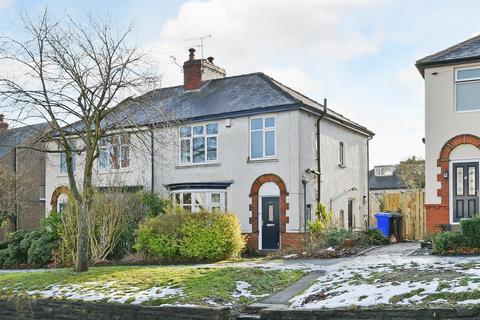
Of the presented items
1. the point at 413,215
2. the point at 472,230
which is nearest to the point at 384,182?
the point at 413,215

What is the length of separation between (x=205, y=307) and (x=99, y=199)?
11.3 metres

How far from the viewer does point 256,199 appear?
23.7 m

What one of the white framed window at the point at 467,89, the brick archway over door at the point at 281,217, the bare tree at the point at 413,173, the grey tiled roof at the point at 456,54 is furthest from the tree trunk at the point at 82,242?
the bare tree at the point at 413,173

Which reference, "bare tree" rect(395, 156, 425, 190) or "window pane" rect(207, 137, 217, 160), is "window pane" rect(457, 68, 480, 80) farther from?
"bare tree" rect(395, 156, 425, 190)

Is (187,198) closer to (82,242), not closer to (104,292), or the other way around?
(82,242)

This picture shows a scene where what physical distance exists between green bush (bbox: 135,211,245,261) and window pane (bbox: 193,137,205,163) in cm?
553

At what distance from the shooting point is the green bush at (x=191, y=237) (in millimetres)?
19484

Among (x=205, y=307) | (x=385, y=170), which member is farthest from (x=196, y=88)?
(x=385, y=170)

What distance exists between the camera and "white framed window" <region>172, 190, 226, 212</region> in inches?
950

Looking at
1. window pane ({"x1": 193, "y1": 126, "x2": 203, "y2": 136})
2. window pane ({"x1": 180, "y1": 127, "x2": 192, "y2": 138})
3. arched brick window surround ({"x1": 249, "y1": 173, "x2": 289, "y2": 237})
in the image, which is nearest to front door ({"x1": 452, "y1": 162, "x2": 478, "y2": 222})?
arched brick window surround ({"x1": 249, "y1": 173, "x2": 289, "y2": 237})

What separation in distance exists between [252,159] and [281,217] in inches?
104

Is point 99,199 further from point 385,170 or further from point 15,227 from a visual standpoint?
point 385,170

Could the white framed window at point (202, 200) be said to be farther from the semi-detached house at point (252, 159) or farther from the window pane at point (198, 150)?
the window pane at point (198, 150)

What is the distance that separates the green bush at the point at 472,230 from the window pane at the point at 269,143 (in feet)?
29.8
